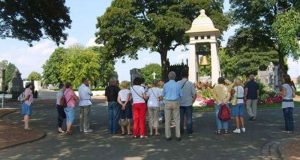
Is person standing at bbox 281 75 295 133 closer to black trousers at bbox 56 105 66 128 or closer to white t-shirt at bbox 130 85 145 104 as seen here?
white t-shirt at bbox 130 85 145 104

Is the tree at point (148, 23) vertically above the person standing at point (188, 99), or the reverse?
the tree at point (148, 23)

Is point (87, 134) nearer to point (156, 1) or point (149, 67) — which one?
point (156, 1)

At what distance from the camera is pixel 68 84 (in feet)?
55.3

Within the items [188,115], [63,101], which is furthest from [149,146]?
[63,101]

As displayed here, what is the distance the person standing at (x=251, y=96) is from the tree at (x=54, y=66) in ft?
341

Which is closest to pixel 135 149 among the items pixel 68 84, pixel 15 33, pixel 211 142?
pixel 211 142

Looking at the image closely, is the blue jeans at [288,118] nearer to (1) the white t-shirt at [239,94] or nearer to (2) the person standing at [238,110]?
(2) the person standing at [238,110]

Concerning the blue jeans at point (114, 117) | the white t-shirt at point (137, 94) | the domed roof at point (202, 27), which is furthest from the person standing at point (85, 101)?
the domed roof at point (202, 27)

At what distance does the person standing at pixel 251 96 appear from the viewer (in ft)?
66.3

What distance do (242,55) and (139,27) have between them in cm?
3062

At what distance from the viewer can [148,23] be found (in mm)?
55438

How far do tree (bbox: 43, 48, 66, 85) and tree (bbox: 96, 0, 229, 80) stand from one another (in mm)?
67320

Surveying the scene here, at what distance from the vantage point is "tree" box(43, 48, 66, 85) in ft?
402

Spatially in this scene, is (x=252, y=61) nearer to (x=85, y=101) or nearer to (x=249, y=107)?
(x=249, y=107)
